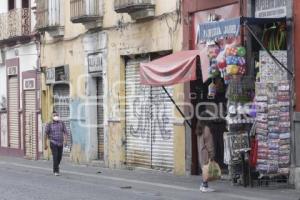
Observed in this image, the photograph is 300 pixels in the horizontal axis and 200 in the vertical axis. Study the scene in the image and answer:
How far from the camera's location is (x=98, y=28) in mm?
22234

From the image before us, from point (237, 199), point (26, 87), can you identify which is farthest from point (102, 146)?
point (237, 199)

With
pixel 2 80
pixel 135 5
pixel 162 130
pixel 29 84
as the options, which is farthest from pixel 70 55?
pixel 2 80

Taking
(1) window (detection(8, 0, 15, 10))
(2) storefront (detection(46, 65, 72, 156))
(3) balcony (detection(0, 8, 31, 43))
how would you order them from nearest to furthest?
(2) storefront (detection(46, 65, 72, 156))
(3) balcony (detection(0, 8, 31, 43))
(1) window (detection(8, 0, 15, 10))

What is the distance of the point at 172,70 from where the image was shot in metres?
15.6

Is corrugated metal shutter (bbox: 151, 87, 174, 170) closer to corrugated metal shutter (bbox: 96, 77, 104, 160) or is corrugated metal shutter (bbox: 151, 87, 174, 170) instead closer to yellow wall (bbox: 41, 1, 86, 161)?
corrugated metal shutter (bbox: 96, 77, 104, 160)

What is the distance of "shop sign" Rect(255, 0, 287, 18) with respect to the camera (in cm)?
1475

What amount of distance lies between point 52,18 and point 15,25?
13.1ft

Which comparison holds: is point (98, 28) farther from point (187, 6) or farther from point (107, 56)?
point (187, 6)

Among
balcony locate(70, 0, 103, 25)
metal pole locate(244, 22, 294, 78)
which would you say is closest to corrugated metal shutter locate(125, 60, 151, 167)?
balcony locate(70, 0, 103, 25)

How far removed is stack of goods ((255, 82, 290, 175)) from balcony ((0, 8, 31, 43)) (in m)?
14.7

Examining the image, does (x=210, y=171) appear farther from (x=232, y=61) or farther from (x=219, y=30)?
(x=219, y=30)

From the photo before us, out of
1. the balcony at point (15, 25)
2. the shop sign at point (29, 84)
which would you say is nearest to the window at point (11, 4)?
the balcony at point (15, 25)

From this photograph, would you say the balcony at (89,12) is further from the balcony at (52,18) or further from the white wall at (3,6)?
the white wall at (3,6)

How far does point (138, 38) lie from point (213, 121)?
4.03 metres
